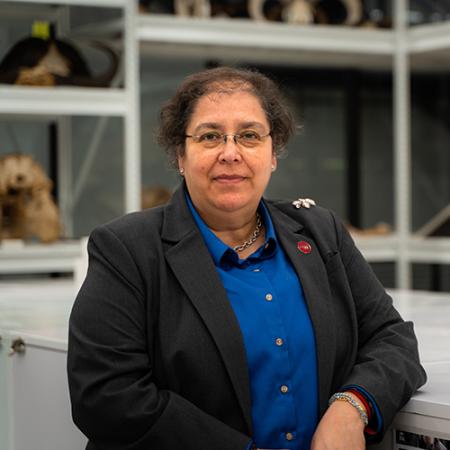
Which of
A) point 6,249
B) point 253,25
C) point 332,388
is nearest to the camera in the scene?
point 332,388

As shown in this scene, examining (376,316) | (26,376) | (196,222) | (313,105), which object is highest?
(313,105)

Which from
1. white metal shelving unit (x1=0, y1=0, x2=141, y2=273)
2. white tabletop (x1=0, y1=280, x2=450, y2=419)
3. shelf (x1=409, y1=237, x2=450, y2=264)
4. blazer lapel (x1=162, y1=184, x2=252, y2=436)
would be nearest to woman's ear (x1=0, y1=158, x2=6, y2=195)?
white metal shelving unit (x1=0, y1=0, x2=141, y2=273)

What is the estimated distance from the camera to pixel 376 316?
5.80 feet

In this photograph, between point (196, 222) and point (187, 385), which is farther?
point (196, 222)

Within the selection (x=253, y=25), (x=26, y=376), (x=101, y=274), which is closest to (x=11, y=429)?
(x=26, y=376)

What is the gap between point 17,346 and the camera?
219cm

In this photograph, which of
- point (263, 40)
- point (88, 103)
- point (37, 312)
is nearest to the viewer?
point (37, 312)

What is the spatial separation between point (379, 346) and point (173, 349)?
1.27 feet

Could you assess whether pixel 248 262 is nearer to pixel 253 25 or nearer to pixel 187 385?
pixel 187 385

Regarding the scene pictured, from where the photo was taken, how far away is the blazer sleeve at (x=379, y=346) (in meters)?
1.61

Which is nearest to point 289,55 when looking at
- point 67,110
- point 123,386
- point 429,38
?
point 429,38

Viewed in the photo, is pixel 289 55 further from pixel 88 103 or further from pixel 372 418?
pixel 372 418

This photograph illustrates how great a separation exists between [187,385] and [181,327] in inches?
3.7

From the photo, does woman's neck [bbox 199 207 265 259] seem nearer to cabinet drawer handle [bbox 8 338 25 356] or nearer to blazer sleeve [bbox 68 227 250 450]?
blazer sleeve [bbox 68 227 250 450]
